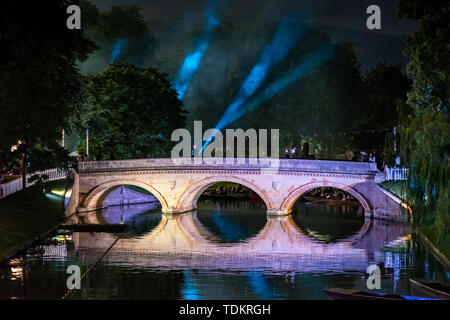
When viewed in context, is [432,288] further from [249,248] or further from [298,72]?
[298,72]

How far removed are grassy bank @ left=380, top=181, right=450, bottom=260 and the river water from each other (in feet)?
2.43

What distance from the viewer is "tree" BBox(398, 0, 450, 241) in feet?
82.5

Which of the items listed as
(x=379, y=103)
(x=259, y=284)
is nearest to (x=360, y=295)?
(x=259, y=284)

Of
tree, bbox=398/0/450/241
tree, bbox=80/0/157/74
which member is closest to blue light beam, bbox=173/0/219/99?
tree, bbox=80/0/157/74

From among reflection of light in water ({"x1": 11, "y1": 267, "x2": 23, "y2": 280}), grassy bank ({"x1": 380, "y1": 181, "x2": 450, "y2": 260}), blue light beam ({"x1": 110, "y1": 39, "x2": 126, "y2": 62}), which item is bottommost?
reflection of light in water ({"x1": 11, "y1": 267, "x2": 23, "y2": 280})

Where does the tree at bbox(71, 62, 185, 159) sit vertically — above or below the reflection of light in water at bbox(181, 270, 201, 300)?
above

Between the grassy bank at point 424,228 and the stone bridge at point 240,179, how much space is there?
51 centimetres

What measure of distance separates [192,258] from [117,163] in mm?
20468

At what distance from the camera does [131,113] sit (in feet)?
190

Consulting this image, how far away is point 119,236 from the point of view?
40.5 metres
